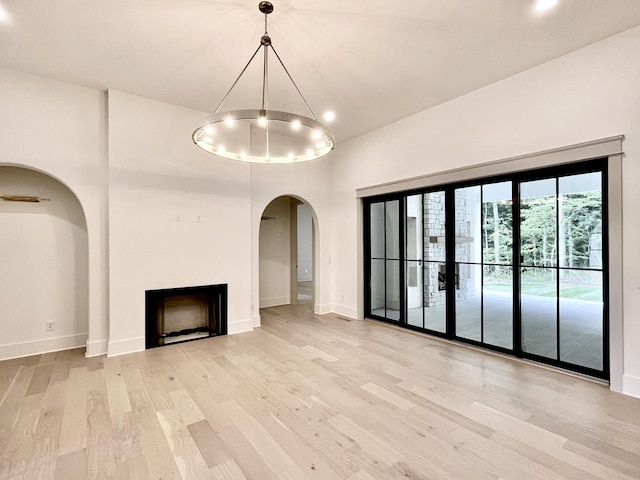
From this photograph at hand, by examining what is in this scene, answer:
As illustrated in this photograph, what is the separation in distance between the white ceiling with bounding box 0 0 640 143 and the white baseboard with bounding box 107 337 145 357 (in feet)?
10.9

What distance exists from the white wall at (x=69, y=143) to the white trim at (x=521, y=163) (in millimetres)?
4289

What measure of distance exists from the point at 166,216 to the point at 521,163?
4637mm

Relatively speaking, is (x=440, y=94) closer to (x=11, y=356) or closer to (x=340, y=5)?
(x=340, y=5)

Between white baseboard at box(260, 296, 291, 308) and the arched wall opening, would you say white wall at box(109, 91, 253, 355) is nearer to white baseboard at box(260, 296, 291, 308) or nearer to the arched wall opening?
the arched wall opening

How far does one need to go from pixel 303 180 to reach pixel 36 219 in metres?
4.01

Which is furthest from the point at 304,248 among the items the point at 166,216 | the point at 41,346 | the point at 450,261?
the point at 41,346

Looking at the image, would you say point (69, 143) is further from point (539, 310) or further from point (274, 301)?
point (539, 310)

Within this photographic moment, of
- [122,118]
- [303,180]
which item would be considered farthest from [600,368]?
[122,118]

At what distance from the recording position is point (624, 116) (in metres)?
2.93

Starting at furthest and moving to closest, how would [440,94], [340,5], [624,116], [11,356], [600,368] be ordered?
[440,94]
[11,356]
[600,368]
[624,116]
[340,5]

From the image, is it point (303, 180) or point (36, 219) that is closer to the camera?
point (36, 219)

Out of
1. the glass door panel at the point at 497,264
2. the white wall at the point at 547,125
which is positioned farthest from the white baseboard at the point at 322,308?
the glass door panel at the point at 497,264

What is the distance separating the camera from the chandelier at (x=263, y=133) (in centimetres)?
231

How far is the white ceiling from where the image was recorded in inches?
104
